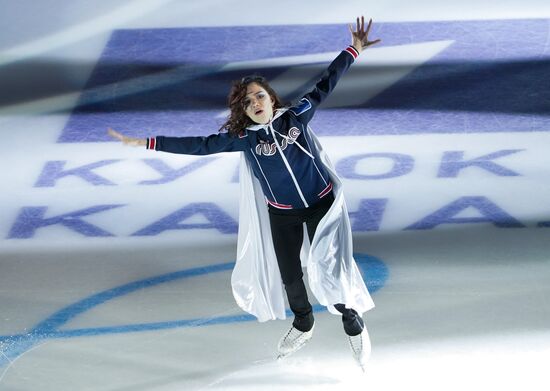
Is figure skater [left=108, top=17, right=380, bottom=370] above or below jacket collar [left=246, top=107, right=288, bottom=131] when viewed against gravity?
below

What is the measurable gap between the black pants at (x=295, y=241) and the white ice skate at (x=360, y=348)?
0.03m

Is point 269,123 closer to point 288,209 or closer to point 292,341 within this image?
point 288,209

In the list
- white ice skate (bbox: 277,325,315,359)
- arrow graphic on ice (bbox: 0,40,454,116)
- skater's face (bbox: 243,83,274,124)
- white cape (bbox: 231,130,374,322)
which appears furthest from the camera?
arrow graphic on ice (bbox: 0,40,454,116)

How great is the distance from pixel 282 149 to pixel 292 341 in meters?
0.89

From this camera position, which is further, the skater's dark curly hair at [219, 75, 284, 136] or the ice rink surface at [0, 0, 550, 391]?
the ice rink surface at [0, 0, 550, 391]

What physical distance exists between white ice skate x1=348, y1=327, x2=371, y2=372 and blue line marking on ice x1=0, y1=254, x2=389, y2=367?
590mm

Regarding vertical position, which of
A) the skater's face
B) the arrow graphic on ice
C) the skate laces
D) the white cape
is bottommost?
the arrow graphic on ice

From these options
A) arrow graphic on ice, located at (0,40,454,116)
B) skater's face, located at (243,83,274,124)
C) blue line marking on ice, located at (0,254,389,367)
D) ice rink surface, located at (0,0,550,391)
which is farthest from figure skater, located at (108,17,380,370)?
arrow graphic on ice, located at (0,40,454,116)

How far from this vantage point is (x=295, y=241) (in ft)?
15.9

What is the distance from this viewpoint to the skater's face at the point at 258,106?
15.1 feet

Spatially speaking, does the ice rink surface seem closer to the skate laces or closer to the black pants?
the skate laces

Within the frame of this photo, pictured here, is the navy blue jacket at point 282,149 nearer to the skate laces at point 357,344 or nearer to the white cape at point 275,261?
the white cape at point 275,261

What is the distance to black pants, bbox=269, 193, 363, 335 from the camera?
479cm

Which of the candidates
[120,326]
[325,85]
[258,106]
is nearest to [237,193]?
[120,326]
